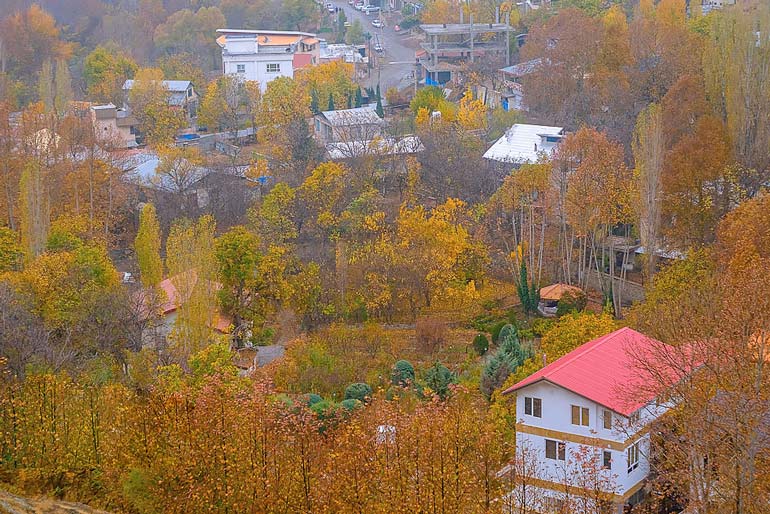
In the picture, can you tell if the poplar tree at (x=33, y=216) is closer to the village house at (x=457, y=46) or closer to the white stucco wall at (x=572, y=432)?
the white stucco wall at (x=572, y=432)


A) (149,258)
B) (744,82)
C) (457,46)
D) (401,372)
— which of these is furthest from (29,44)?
(401,372)

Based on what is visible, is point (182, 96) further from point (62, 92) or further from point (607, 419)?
point (607, 419)

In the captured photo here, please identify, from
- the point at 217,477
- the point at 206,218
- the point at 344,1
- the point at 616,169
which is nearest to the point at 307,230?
the point at 206,218

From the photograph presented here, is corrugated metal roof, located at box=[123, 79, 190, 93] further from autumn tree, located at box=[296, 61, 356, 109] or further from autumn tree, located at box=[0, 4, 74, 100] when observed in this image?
autumn tree, located at box=[0, 4, 74, 100]

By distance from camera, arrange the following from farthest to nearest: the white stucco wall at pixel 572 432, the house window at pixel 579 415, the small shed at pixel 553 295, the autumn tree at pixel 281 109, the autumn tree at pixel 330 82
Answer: the autumn tree at pixel 330 82, the autumn tree at pixel 281 109, the small shed at pixel 553 295, the house window at pixel 579 415, the white stucco wall at pixel 572 432

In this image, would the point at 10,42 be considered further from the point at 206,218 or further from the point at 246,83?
the point at 206,218

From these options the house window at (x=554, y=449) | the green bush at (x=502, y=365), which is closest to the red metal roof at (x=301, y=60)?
the green bush at (x=502, y=365)
